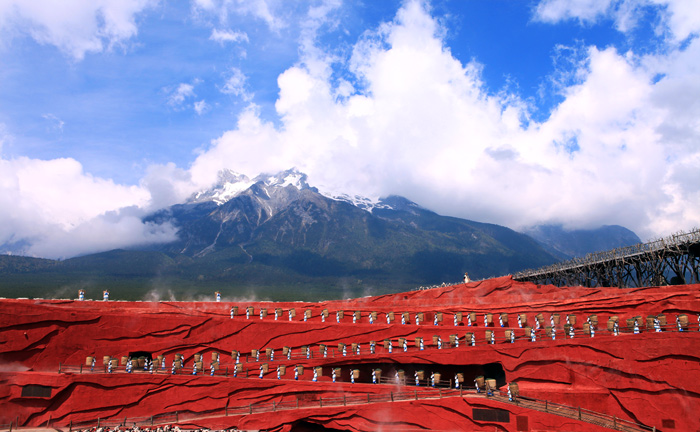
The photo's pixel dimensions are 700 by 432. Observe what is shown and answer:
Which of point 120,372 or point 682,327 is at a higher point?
point 682,327

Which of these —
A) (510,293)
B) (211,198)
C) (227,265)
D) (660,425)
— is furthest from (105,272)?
(660,425)

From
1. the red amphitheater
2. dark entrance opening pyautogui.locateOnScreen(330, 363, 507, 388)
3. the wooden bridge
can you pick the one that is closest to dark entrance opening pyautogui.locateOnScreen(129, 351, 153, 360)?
the red amphitheater

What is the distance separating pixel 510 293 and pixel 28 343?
34.6 m

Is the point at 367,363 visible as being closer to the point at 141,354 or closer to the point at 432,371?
the point at 432,371

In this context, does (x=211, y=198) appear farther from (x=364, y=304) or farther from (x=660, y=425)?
(x=660, y=425)

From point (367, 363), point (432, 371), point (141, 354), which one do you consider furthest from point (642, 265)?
point (141, 354)

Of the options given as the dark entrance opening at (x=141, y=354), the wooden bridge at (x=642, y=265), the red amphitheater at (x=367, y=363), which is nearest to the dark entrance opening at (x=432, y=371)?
the red amphitheater at (x=367, y=363)

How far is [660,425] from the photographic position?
2155 centimetres

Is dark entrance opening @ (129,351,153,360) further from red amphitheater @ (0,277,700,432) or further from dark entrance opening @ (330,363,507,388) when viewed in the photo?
dark entrance opening @ (330,363,507,388)

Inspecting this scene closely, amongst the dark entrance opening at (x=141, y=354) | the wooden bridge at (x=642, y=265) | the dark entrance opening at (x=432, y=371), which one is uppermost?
the wooden bridge at (x=642, y=265)

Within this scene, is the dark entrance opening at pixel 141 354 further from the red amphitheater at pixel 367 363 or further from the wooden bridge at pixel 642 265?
the wooden bridge at pixel 642 265

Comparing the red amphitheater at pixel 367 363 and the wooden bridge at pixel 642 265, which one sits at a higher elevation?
the wooden bridge at pixel 642 265

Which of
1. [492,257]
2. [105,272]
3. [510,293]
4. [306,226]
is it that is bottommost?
[510,293]

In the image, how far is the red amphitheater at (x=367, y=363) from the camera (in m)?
22.8
